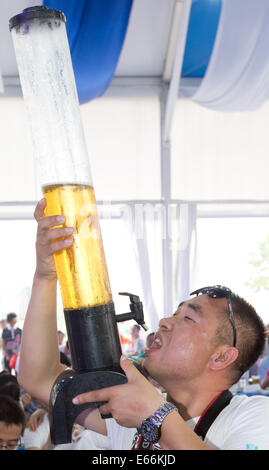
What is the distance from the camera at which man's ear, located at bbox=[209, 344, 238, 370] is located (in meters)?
1.38

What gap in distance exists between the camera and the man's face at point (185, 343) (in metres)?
1.32

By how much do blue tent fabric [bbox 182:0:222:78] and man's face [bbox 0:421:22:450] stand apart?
15.3 ft

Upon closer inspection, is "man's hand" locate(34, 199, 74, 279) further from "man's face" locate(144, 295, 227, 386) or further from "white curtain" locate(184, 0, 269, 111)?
"white curtain" locate(184, 0, 269, 111)

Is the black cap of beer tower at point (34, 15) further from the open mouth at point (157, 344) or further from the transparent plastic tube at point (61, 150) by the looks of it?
the open mouth at point (157, 344)

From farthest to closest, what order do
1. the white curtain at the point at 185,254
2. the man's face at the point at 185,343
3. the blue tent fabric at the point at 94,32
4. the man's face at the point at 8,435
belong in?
1. the white curtain at the point at 185,254
2. the blue tent fabric at the point at 94,32
3. the man's face at the point at 8,435
4. the man's face at the point at 185,343

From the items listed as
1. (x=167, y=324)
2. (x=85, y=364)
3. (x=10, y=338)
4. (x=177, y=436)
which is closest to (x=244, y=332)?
(x=167, y=324)

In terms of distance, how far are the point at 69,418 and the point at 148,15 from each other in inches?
224

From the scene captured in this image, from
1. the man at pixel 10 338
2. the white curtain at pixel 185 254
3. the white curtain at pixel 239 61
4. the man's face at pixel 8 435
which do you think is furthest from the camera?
the white curtain at pixel 185 254

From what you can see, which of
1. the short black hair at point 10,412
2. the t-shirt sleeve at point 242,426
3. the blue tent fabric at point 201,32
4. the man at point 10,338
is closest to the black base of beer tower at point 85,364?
the t-shirt sleeve at point 242,426

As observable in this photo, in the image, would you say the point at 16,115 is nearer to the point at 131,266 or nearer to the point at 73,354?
the point at 131,266

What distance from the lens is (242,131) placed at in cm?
700

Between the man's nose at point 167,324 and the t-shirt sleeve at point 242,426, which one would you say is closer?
the t-shirt sleeve at point 242,426

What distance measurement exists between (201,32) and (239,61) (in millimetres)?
937
